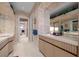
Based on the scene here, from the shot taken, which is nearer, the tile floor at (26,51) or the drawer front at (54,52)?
the drawer front at (54,52)

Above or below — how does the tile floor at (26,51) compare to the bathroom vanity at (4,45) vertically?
below

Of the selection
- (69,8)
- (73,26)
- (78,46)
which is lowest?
Answer: (78,46)

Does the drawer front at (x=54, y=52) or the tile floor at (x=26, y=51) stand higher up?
the drawer front at (x=54, y=52)

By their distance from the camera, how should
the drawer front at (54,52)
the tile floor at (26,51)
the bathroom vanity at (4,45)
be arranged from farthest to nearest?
1. the tile floor at (26,51)
2. the bathroom vanity at (4,45)
3. the drawer front at (54,52)

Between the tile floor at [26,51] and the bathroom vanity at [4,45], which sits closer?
the bathroom vanity at [4,45]

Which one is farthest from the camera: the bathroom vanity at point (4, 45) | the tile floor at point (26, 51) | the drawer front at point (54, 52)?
the tile floor at point (26, 51)

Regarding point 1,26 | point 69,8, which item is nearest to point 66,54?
point 69,8

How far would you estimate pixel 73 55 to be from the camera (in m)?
1.75

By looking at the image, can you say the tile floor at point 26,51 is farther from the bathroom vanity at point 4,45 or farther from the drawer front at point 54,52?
the drawer front at point 54,52

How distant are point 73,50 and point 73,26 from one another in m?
1.10

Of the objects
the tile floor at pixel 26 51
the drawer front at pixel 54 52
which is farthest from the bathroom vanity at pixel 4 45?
the drawer front at pixel 54 52

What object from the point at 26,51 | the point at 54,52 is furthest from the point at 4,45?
the point at 26,51

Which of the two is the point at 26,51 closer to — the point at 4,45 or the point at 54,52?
the point at 4,45

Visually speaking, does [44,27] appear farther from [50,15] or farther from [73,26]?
[73,26]
